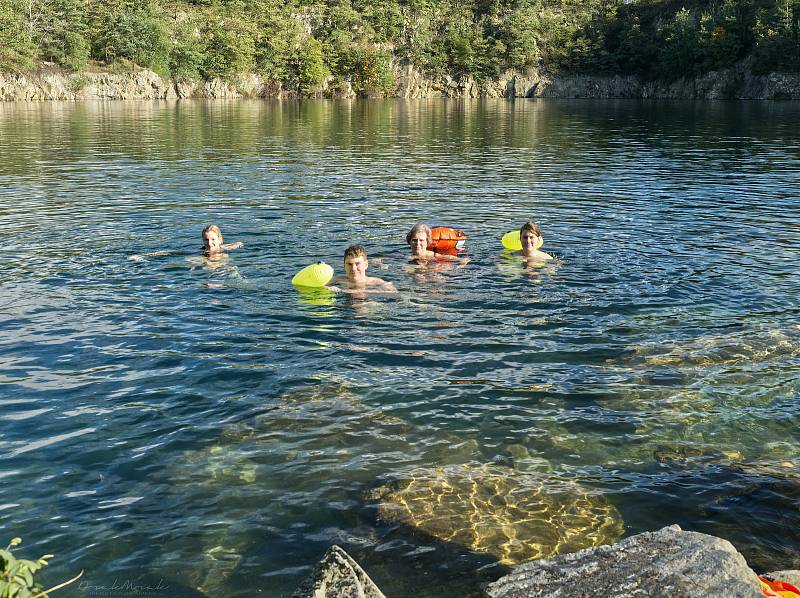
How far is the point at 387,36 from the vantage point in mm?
124312

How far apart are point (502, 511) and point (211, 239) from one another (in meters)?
9.79

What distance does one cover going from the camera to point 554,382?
890 centimetres

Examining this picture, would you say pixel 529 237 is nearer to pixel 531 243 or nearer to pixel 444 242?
pixel 531 243

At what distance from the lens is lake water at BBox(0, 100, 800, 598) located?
5973 mm

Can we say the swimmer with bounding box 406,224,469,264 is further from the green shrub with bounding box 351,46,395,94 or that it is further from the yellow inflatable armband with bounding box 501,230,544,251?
the green shrub with bounding box 351,46,395,94

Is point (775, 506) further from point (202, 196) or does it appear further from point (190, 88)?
point (190, 88)

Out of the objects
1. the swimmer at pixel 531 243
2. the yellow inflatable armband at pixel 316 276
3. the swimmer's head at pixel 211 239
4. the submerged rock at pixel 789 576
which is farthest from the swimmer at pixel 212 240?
the submerged rock at pixel 789 576

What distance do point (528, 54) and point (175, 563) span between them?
133 m

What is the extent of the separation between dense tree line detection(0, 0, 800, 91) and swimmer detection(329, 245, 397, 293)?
79.0m

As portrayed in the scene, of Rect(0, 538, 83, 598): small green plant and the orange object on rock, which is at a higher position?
Rect(0, 538, 83, 598): small green plant

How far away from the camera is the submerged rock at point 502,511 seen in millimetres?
5871

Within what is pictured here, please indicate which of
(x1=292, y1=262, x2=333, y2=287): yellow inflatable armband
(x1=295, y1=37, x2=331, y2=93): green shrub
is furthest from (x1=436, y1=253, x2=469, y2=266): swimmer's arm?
(x1=295, y1=37, x2=331, y2=93): green shrub

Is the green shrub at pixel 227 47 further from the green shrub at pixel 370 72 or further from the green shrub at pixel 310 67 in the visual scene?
the green shrub at pixel 370 72

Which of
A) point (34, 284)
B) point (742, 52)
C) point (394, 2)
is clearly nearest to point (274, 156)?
point (34, 284)
